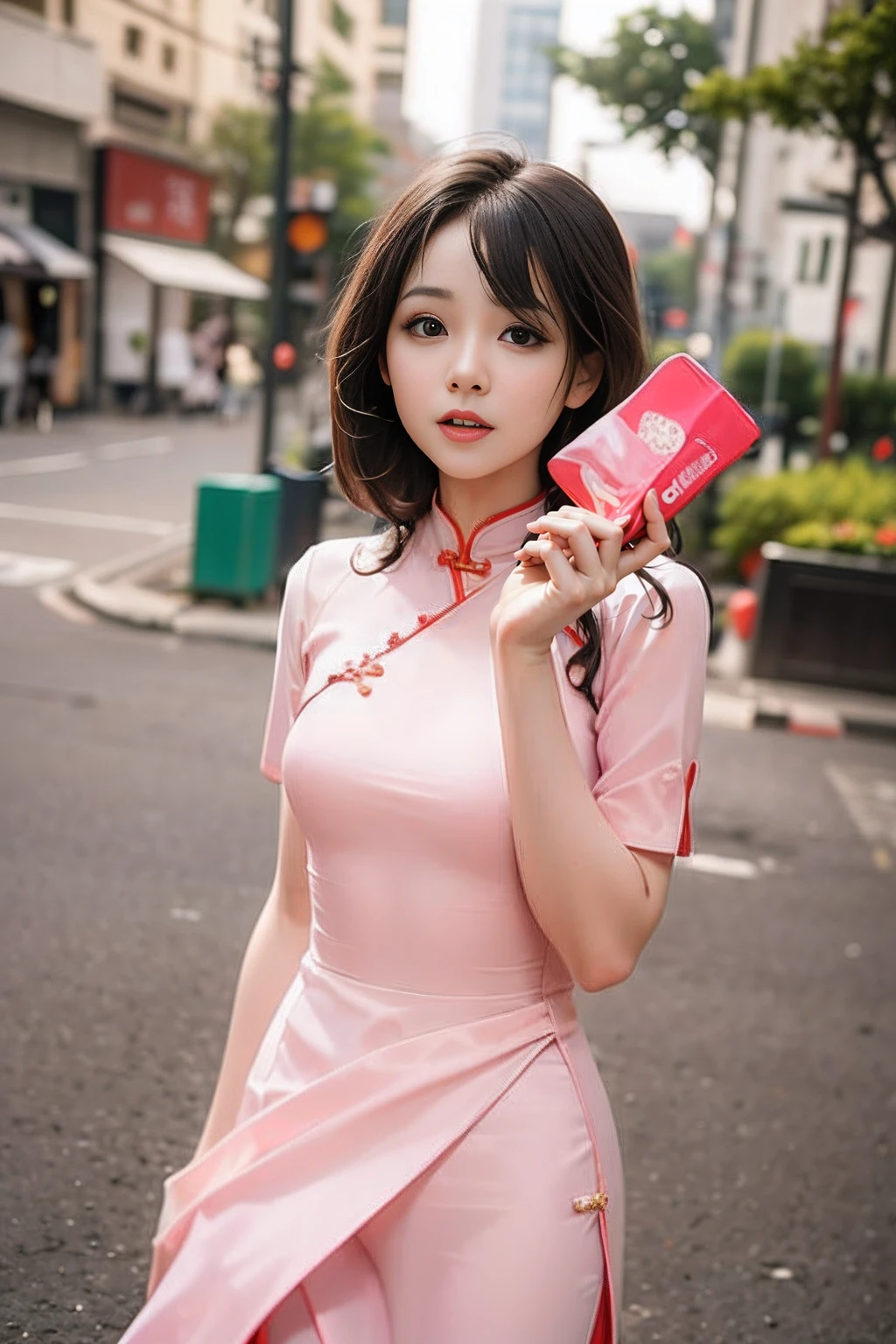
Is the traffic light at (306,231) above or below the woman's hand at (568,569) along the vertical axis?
above

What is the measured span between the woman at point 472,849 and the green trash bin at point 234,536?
345 inches

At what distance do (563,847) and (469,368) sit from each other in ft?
1.67

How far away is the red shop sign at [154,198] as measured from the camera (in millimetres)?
30047

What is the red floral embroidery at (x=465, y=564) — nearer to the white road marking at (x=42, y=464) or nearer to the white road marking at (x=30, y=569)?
the white road marking at (x=30, y=569)

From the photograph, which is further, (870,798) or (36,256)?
(36,256)

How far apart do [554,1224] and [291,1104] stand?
30 cm

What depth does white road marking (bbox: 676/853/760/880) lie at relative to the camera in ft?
19.2

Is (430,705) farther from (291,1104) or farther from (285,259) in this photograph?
(285,259)

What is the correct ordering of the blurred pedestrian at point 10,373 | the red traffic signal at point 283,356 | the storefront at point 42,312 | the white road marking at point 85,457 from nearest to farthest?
the red traffic signal at point 283,356 → the white road marking at point 85,457 → the blurred pedestrian at point 10,373 → the storefront at point 42,312

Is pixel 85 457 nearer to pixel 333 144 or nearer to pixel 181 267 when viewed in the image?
pixel 181 267

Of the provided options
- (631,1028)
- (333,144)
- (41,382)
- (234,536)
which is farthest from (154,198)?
(631,1028)

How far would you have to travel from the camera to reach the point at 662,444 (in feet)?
4.59

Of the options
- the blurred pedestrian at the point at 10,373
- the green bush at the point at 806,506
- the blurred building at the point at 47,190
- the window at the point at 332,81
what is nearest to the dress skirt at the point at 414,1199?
the green bush at the point at 806,506

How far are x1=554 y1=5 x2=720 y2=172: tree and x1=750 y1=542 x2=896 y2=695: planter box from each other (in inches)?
458
